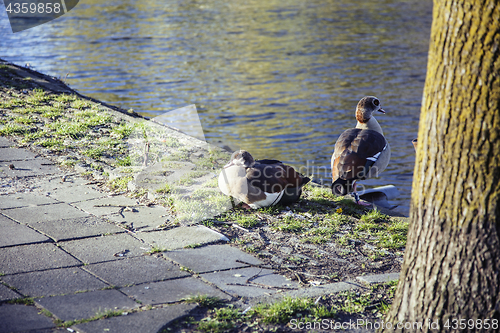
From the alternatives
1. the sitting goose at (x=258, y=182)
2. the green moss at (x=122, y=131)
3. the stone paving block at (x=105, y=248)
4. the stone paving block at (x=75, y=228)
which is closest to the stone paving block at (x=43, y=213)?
the stone paving block at (x=75, y=228)

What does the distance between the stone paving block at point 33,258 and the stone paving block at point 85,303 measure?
0.50 m

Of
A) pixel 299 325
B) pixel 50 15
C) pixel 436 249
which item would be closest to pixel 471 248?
pixel 436 249

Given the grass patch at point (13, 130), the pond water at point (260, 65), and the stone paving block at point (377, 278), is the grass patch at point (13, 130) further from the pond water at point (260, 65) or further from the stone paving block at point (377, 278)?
the stone paving block at point (377, 278)

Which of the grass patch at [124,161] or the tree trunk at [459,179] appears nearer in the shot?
the tree trunk at [459,179]

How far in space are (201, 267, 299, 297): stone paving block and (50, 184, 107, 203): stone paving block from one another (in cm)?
210

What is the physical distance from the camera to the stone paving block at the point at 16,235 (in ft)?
13.4

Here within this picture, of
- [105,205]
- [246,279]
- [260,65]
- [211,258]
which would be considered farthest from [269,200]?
[260,65]

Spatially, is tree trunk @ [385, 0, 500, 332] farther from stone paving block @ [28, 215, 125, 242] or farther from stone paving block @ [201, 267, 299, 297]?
stone paving block @ [28, 215, 125, 242]

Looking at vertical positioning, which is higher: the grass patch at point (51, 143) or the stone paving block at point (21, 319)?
the grass patch at point (51, 143)

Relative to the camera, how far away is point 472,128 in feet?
8.51

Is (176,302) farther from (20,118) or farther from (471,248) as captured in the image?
(20,118)

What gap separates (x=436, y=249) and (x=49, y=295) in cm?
250

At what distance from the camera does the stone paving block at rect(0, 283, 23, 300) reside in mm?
3245

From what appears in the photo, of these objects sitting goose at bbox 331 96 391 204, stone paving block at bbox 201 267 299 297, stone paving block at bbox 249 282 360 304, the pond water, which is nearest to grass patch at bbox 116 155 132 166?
sitting goose at bbox 331 96 391 204
